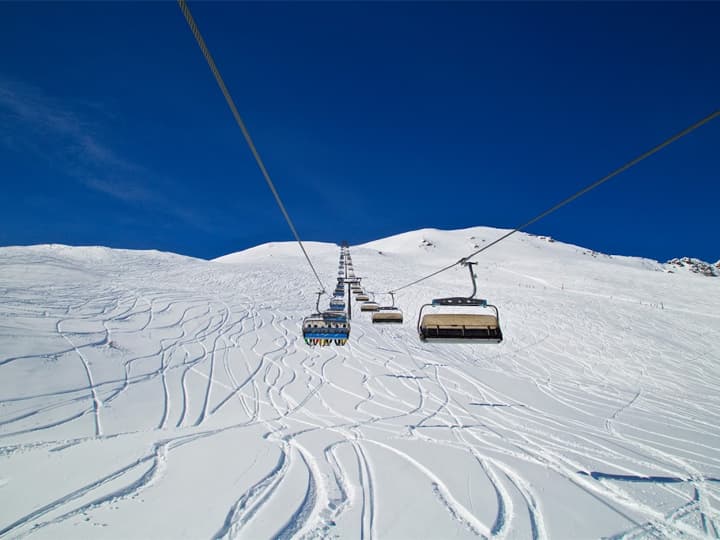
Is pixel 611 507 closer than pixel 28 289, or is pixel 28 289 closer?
pixel 611 507

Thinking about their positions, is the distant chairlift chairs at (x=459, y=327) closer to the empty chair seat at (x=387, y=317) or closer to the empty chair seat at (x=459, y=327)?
the empty chair seat at (x=459, y=327)

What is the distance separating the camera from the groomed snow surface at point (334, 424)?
5523mm

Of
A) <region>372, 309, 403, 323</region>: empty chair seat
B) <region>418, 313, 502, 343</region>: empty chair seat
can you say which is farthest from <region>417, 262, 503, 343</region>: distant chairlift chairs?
<region>372, 309, 403, 323</region>: empty chair seat

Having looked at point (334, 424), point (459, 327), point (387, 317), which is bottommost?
point (334, 424)

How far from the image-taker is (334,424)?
953 cm

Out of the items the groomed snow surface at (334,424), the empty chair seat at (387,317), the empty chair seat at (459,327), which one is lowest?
the groomed snow surface at (334,424)

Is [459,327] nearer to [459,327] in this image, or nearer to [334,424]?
[459,327]

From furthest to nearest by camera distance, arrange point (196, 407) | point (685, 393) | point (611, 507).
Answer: point (685, 393) → point (196, 407) → point (611, 507)

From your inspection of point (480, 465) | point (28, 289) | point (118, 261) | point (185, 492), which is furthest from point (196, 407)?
point (118, 261)

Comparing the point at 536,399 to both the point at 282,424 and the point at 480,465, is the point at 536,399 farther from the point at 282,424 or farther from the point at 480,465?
the point at 282,424

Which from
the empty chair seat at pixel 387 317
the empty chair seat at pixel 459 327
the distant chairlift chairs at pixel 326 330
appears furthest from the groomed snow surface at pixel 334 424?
the empty chair seat at pixel 459 327

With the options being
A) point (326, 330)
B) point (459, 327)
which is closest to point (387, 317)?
point (326, 330)

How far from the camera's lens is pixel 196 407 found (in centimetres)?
1041

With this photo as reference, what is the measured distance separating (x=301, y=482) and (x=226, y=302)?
823 inches
